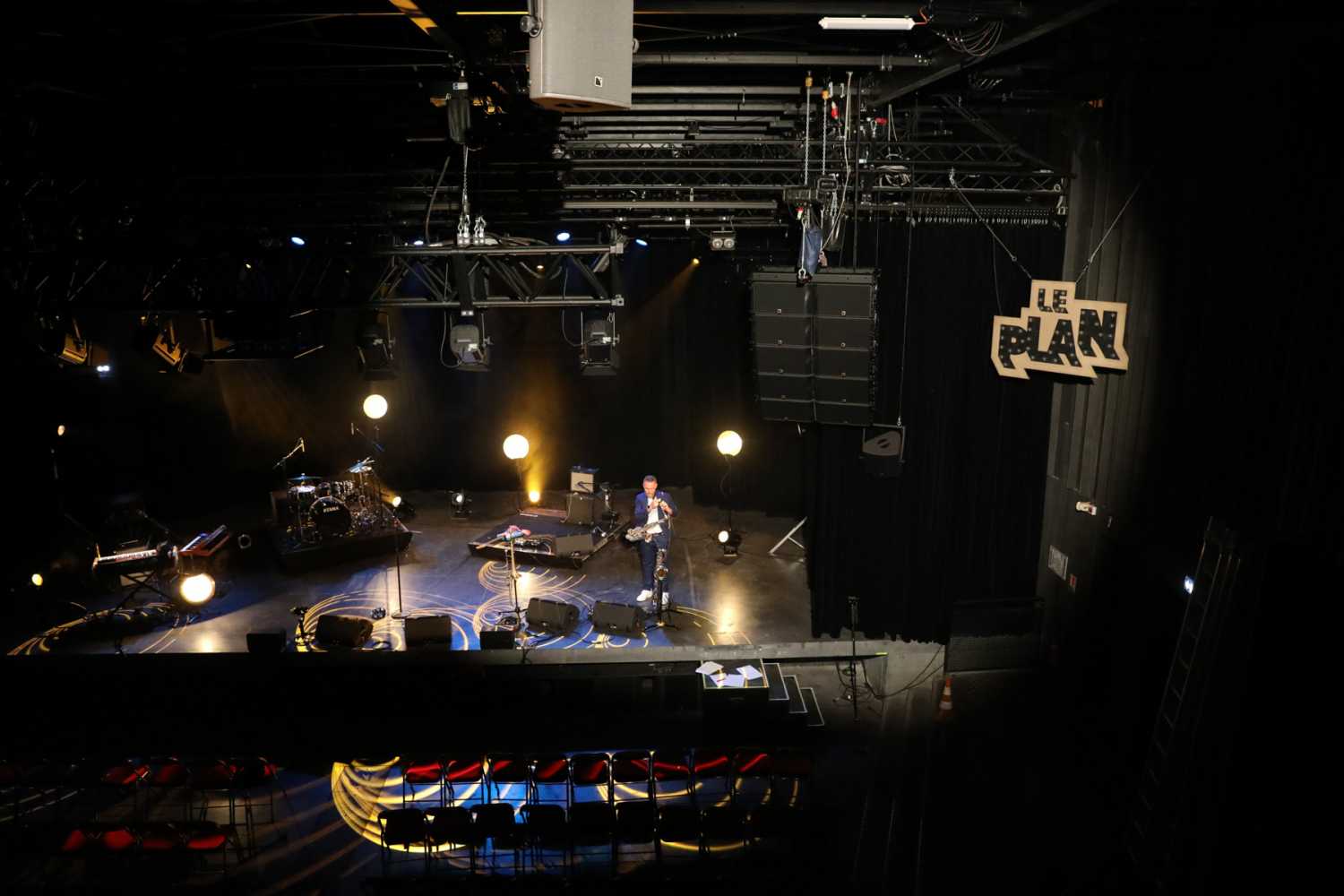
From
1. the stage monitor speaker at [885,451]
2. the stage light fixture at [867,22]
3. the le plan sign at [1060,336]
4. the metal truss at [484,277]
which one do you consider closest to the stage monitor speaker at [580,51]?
the stage light fixture at [867,22]

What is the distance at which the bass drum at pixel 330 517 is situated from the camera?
13.3 m

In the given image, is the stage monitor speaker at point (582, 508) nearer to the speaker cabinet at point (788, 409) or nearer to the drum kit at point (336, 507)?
the drum kit at point (336, 507)

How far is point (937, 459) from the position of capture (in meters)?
10.1

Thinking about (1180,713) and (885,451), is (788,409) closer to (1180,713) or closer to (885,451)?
(885,451)

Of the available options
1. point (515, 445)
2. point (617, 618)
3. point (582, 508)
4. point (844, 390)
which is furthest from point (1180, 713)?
point (515, 445)

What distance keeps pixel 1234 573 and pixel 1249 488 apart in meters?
0.64

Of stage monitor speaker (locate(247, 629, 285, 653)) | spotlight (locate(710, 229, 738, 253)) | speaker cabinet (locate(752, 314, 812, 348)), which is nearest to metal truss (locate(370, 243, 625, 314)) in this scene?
spotlight (locate(710, 229, 738, 253))

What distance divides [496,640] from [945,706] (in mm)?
4845

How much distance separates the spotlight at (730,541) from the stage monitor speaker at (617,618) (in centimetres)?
281

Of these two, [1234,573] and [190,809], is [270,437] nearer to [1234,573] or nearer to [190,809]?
[190,809]

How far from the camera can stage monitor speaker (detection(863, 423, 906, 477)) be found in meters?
9.99

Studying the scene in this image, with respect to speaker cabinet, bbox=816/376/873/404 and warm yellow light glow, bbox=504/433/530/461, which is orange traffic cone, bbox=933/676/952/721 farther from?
warm yellow light glow, bbox=504/433/530/461

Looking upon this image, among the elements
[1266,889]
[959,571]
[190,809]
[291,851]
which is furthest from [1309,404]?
[190,809]

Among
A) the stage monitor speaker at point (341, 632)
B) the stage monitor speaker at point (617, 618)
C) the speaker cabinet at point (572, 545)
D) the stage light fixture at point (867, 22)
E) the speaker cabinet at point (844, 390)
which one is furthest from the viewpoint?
the speaker cabinet at point (572, 545)
